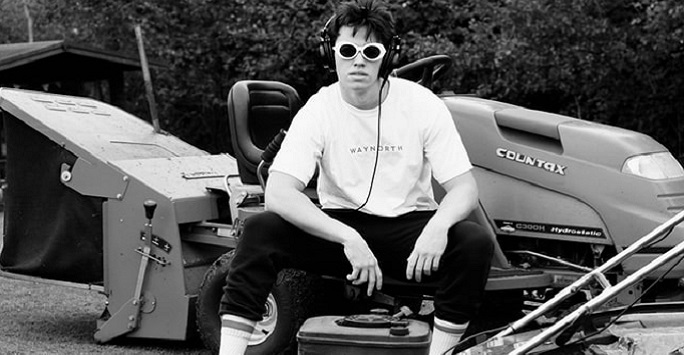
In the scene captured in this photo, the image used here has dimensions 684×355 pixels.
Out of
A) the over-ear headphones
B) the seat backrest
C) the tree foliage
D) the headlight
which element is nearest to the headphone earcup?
the over-ear headphones

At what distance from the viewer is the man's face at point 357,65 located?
3.87m

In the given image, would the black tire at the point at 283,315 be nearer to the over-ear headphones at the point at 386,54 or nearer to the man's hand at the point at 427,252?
the over-ear headphones at the point at 386,54

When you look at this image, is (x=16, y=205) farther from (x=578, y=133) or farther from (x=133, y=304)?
(x=578, y=133)

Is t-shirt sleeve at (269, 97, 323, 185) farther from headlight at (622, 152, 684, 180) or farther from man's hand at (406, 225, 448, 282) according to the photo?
headlight at (622, 152, 684, 180)

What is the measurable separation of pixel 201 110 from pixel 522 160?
1332 centimetres

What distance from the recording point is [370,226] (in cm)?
377

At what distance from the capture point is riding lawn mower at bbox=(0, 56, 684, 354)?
15.1 feet

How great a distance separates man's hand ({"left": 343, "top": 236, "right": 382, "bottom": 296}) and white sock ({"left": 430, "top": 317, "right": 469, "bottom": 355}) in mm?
222

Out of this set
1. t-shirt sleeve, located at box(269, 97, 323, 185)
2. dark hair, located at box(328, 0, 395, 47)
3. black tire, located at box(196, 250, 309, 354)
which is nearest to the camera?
t-shirt sleeve, located at box(269, 97, 323, 185)

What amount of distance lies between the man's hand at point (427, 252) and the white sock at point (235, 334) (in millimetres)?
516

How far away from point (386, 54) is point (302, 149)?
426mm

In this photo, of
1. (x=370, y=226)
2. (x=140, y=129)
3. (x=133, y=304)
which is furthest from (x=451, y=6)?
(x=370, y=226)

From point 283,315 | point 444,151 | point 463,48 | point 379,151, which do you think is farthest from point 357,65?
point 463,48

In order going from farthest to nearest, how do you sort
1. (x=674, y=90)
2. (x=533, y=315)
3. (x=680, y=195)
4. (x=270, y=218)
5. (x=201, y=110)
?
(x=201, y=110), (x=674, y=90), (x=680, y=195), (x=270, y=218), (x=533, y=315)
